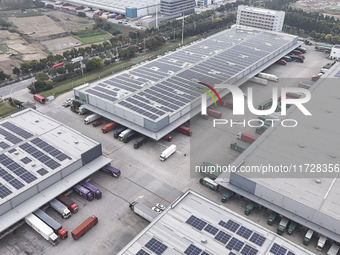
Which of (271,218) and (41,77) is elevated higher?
(41,77)

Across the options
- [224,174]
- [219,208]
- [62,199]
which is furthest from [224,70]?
[62,199]

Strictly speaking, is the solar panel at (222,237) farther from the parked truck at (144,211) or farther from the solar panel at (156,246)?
the parked truck at (144,211)

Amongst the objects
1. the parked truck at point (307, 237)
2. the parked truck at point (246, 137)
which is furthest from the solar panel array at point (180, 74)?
the parked truck at point (307, 237)

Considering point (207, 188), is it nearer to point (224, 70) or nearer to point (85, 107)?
point (85, 107)

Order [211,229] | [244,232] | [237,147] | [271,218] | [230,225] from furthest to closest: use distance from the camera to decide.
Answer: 1. [237,147]
2. [271,218]
3. [230,225]
4. [211,229]
5. [244,232]

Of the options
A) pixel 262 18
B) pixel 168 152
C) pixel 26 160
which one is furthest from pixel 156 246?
pixel 262 18

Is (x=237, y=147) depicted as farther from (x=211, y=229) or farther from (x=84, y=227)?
(x=84, y=227)

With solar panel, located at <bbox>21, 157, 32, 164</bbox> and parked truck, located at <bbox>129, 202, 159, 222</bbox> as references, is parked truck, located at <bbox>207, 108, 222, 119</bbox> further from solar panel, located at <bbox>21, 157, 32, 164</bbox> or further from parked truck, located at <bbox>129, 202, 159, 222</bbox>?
solar panel, located at <bbox>21, 157, 32, 164</bbox>

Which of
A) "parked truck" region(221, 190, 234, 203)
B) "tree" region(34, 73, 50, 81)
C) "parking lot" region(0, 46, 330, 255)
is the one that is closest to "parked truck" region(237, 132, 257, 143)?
"parking lot" region(0, 46, 330, 255)
